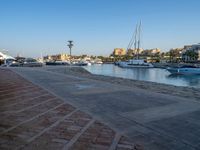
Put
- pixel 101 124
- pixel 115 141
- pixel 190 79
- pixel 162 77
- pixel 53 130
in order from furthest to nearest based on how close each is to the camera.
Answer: pixel 162 77, pixel 190 79, pixel 101 124, pixel 53 130, pixel 115 141

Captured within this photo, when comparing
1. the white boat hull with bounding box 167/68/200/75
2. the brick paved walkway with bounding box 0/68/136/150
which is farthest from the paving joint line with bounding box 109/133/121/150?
the white boat hull with bounding box 167/68/200/75

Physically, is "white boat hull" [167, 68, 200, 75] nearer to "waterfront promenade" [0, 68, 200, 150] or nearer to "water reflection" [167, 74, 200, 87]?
"water reflection" [167, 74, 200, 87]

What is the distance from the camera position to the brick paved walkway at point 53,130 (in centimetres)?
295

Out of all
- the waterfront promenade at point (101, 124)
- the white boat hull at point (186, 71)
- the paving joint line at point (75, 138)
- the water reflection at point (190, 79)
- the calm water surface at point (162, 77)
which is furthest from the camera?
the white boat hull at point (186, 71)

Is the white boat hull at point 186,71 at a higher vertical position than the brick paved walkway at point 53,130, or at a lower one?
lower

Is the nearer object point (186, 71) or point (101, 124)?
point (101, 124)

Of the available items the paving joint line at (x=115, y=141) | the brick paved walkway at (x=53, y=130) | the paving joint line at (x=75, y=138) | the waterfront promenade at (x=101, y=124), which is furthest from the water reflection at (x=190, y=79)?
the paving joint line at (x=115, y=141)

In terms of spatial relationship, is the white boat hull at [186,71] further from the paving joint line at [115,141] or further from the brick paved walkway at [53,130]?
the paving joint line at [115,141]

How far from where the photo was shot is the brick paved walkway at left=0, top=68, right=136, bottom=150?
9.67 ft

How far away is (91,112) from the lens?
15.7 feet

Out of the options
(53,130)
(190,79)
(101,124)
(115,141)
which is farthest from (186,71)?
(53,130)

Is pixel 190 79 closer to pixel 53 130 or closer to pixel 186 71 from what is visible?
pixel 186 71

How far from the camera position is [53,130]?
353cm

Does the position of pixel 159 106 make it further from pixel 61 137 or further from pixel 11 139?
pixel 11 139
